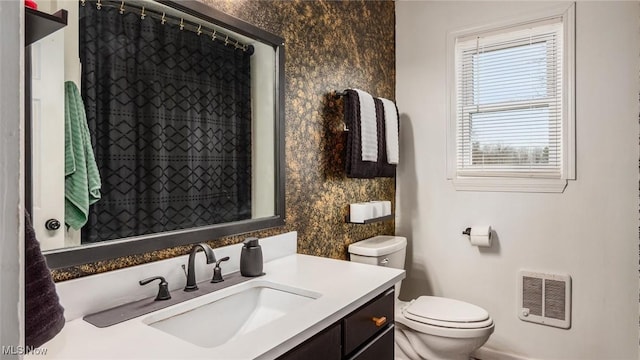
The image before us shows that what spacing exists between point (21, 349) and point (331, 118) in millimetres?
1894

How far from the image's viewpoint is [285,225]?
1840mm

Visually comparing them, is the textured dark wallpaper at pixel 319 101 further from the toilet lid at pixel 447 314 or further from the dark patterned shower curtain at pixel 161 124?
the toilet lid at pixel 447 314

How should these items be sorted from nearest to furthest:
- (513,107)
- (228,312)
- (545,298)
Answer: (228,312)
(545,298)
(513,107)

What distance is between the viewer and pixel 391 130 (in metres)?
2.41

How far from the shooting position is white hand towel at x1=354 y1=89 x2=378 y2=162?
214cm

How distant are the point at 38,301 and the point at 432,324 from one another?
5.88 ft

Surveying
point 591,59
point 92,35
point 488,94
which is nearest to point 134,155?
point 92,35

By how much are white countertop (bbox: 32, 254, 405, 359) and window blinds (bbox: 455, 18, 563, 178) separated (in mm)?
1522

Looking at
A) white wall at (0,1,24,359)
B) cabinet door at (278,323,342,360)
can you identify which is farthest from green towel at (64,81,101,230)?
white wall at (0,1,24,359)

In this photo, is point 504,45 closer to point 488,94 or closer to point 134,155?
point 488,94

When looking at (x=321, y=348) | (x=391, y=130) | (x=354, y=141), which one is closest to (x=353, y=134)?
(x=354, y=141)

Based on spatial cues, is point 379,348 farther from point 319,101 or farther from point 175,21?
point 175,21

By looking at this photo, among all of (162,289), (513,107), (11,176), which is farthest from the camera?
(513,107)

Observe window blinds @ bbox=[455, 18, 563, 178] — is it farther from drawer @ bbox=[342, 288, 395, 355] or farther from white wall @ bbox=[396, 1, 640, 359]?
drawer @ bbox=[342, 288, 395, 355]
